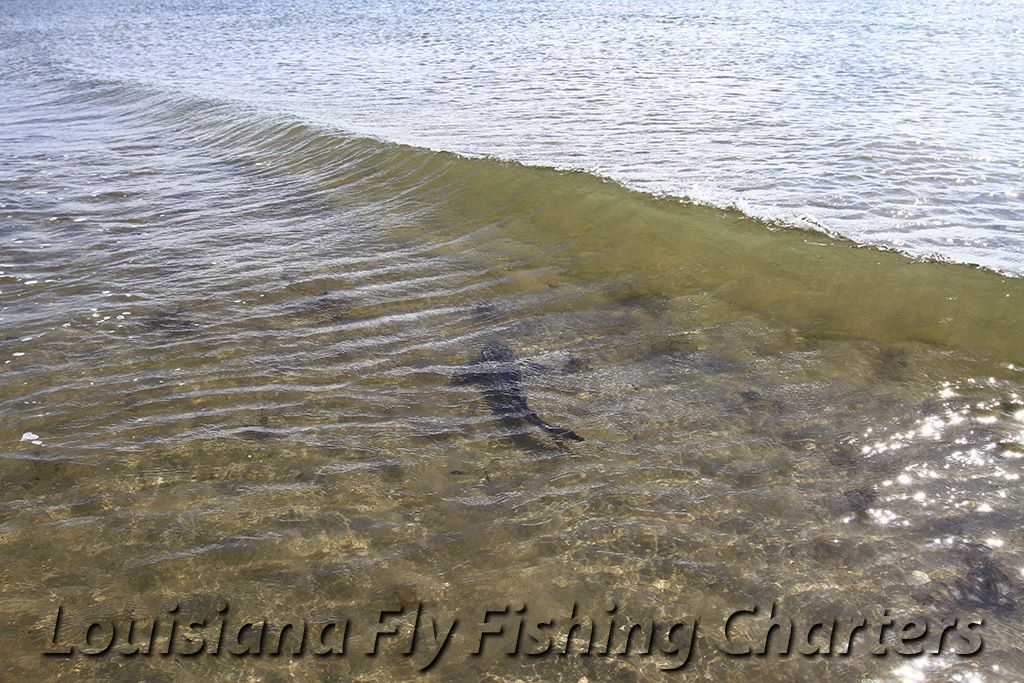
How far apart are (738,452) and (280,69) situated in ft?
64.7

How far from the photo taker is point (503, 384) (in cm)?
568

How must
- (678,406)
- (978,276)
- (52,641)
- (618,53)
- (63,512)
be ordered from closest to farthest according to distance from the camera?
(52,641) → (63,512) → (678,406) → (978,276) → (618,53)

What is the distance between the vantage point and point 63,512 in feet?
14.3

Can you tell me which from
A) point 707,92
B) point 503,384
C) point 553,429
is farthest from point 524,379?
point 707,92

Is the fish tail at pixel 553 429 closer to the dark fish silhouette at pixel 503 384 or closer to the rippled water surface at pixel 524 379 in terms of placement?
the dark fish silhouette at pixel 503 384

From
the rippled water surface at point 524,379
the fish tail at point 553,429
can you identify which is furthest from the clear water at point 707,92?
the fish tail at point 553,429

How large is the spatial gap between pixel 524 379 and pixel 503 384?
0.58 ft

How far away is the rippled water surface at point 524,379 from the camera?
3.88 metres

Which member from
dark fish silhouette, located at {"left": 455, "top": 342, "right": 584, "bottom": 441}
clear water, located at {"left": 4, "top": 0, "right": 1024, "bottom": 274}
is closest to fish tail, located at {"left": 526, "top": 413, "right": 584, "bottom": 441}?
dark fish silhouette, located at {"left": 455, "top": 342, "right": 584, "bottom": 441}

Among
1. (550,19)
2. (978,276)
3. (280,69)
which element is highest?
(550,19)

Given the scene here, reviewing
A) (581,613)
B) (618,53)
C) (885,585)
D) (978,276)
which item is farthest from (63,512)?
(618,53)

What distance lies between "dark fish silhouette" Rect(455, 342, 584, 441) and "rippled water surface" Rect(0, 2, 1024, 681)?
118 millimetres

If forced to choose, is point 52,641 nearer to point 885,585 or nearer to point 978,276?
point 885,585

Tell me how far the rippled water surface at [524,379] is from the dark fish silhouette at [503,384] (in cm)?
12
